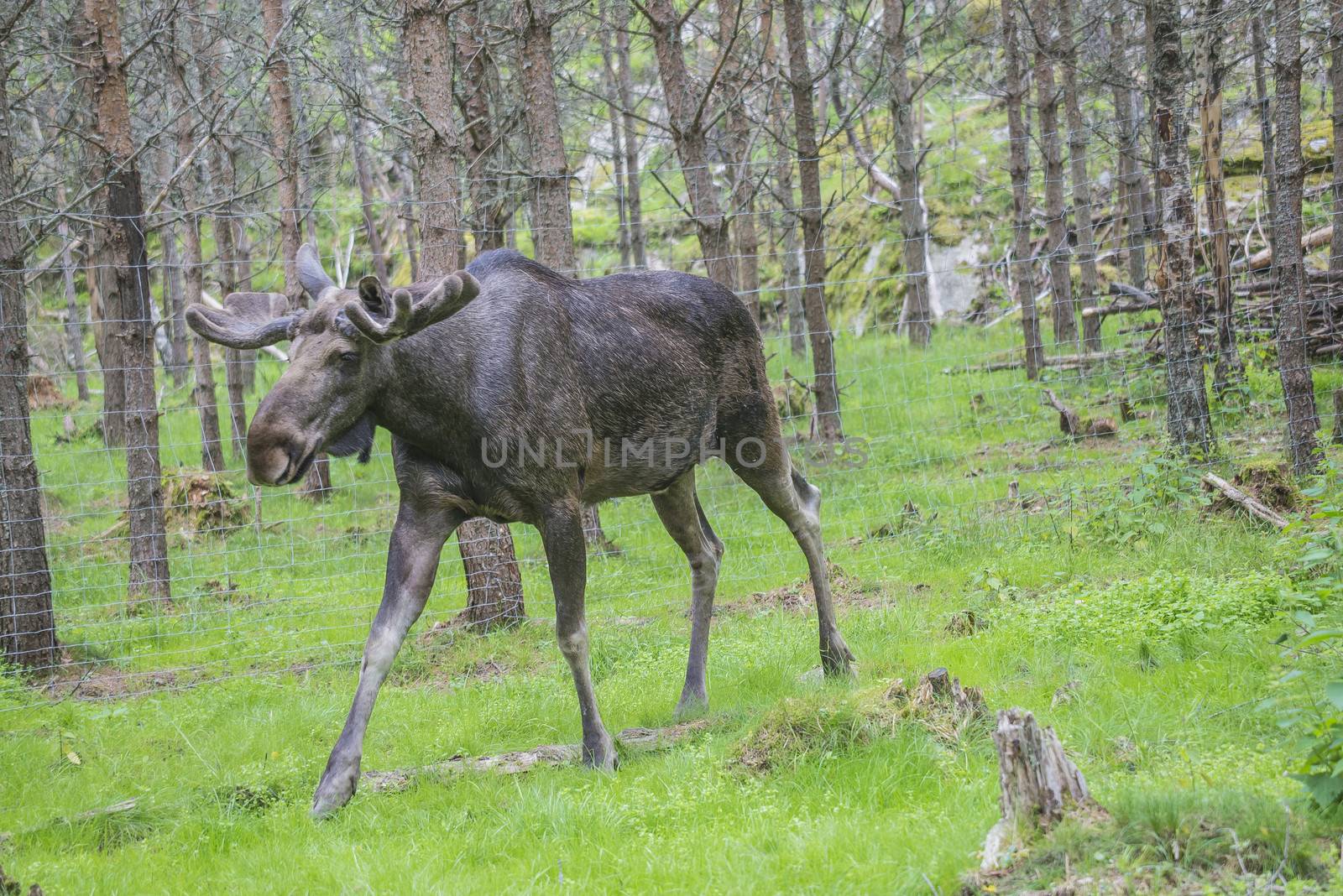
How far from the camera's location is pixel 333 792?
4.80 m

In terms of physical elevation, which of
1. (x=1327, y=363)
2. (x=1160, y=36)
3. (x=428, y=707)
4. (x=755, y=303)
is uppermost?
(x=1160, y=36)

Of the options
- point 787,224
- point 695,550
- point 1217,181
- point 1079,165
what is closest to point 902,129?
point 1079,165

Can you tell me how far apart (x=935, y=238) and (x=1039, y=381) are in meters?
11.5

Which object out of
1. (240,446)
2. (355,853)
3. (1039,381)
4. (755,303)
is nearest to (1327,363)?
(1039,381)

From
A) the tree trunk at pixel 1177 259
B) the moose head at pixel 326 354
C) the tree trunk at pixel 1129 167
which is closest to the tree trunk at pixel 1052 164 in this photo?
the tree trunk at pixel 1129 167

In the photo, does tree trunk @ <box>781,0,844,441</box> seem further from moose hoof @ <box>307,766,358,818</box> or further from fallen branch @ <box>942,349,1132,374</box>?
moose hoof @ <box>307,766,358,818</box>

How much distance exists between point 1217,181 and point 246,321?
9489 mm

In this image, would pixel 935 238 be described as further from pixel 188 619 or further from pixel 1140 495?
pixel 188 619

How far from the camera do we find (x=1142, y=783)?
3.66 m

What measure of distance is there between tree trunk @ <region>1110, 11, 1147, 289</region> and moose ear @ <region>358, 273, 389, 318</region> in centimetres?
976

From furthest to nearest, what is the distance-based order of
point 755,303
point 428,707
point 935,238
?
point 935,238
point 755,303
point 428,707

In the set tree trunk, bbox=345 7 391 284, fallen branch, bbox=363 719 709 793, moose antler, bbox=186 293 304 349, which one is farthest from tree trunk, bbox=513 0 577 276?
fallen branch, bbox=363 719 709 793

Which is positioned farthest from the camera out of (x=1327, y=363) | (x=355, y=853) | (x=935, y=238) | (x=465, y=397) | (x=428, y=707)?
(x=935, y=238)

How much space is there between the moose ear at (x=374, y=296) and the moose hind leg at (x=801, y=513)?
2321 millimetres
